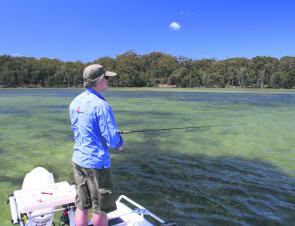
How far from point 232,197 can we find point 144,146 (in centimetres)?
541

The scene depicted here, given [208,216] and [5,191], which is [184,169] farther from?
[5,191]

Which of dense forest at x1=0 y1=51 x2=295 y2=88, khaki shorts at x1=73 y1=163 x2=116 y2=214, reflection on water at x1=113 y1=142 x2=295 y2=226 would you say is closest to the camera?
khaki shorts at x1=73 y1=163 x2=116 y2=214

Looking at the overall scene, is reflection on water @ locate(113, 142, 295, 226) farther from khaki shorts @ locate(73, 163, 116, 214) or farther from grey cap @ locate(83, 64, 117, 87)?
grey cap @ locate(83, 64, 117, 87)

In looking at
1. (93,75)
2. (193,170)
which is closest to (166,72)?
(193,170)

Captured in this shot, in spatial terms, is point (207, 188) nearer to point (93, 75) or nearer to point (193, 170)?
point (193, 170)

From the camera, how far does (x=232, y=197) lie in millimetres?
7680

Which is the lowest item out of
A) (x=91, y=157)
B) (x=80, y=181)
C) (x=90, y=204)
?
(x=90, y=204)

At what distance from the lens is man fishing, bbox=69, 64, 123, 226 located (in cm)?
403

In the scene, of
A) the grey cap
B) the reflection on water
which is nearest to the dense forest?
the reflection on water

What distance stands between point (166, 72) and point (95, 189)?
432 feet

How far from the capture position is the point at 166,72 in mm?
134625

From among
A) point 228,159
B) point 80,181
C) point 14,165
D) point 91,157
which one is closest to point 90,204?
point 80,181

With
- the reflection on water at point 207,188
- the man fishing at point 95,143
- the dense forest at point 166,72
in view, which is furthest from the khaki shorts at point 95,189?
the dense forest at point 166,72

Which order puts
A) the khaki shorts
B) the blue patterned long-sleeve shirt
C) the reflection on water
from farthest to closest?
the reflection on water → the khaki shorts → the blue patterned long-sleeve shirt
